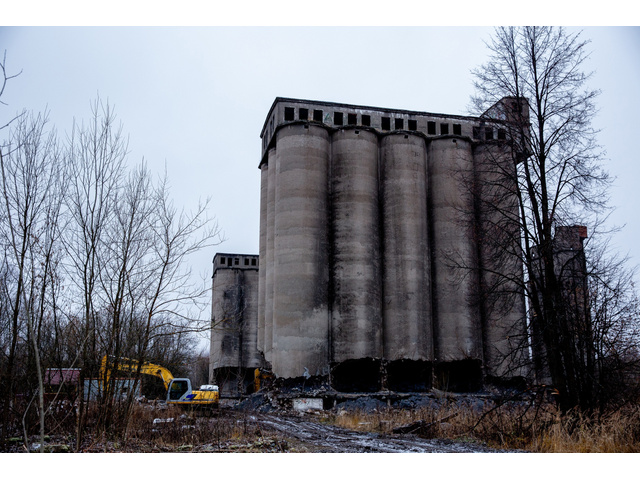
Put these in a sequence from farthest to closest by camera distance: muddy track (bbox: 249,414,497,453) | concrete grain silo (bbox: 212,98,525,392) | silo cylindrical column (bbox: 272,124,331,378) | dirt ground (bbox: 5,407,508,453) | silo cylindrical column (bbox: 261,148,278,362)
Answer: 1. silo cylindrical column (bbox: 261,148,278,362)
2. concrete grain silo (bbox: 212,98,525,392)
3. silo cylindrical column (bbox: 272,124,331,378)
4. muddy track (bbox: 249,414,497,453)
5. dirt ground (bbox: 5,407,508,453)

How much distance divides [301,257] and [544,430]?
62.7 ft

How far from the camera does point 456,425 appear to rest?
1409 centimetres

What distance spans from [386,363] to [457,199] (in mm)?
10212

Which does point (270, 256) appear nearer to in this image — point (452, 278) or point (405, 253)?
point (405, 253)

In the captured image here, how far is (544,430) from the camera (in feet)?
36.0

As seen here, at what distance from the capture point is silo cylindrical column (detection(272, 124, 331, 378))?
93.7 feet

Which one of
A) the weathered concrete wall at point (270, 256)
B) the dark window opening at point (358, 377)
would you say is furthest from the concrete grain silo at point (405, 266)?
the weathered concrete wall at point (270, 256)

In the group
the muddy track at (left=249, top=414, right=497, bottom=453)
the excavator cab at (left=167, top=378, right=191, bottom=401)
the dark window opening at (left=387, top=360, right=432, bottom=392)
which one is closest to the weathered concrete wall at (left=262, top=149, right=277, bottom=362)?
the excavator cab at (left=167, top=378, right=191, bottom=401)

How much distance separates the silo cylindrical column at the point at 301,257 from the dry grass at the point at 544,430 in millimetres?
13708

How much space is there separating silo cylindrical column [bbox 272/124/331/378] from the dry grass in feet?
45.0

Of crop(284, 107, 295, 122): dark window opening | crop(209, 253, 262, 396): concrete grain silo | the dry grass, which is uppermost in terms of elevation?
crop(284, 107, 295, 122): dark window opening

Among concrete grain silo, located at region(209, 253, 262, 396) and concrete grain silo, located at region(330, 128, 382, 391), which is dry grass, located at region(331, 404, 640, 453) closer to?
concrete grain silo, located at region(330, 128, 382, 391)

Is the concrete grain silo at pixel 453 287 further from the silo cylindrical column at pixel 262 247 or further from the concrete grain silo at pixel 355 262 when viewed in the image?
the silo cylindrical column at pixel 262 247

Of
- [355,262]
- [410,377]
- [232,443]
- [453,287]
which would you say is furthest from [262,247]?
[232,443]
